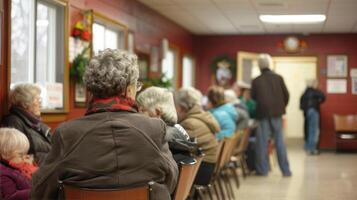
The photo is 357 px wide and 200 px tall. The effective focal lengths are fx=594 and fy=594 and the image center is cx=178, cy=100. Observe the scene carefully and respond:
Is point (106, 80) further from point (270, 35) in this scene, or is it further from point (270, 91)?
point (270, 35)

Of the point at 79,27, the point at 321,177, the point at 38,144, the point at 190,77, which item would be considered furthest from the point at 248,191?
the point at 190,77

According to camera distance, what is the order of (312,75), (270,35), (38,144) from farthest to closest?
1. (312,75)
2. (270,35)
3. (38,144)

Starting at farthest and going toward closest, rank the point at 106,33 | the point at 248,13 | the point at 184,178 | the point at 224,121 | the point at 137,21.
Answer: the point at 248,13 < the point at 137,21 < the point at 106,33 < the point at 224,121 < the point at 184,178

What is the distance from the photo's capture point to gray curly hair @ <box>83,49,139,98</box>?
2.53 m

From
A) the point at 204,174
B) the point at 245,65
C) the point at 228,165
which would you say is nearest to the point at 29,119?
the point at 204,174

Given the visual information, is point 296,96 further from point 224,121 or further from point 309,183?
point 224,121

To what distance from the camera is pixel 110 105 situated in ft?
8.27

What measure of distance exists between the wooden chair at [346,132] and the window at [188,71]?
3262mm

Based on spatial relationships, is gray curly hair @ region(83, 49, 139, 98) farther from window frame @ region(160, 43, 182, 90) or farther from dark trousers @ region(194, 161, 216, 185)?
window frame @ region(160, 43, 182, 90)

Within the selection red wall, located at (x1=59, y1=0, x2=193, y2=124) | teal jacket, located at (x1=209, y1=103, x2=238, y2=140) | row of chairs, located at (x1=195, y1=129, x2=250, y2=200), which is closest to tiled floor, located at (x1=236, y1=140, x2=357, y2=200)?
row of chairs, located at (x1=195, y1=129, x2=250, y2=200)

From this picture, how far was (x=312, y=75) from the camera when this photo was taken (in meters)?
16.2

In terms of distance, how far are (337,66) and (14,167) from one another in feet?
34.2

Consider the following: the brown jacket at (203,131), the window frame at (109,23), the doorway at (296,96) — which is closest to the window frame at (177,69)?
the window frame at (109,23)

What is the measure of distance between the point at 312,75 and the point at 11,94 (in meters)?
12.6
